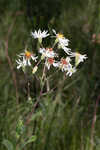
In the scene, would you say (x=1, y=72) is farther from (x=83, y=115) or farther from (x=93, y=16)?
(x=93, y=16)

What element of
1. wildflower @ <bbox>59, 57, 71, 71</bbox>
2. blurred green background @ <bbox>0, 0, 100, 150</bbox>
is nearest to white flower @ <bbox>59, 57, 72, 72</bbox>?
wildflower @ <bbox>59, 57, 71, 71</bbox>

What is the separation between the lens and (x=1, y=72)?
8.29ft

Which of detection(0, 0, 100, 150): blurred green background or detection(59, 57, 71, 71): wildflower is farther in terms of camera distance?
detection(0, 0, 100, 150): blurred green background

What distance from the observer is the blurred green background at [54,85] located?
1.68m

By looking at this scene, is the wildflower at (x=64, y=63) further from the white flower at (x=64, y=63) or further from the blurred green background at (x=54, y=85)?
the blurred green background at (x=54, y=85)

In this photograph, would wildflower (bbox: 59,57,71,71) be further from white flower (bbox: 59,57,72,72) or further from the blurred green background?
the blurred green background

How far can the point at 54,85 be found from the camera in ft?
6.76

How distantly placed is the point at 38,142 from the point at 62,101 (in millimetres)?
702

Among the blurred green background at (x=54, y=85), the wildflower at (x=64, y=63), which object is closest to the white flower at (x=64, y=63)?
the wildflower at (x=64, y=63)

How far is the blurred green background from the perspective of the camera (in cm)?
168

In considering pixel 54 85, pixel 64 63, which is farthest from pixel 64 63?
pixel 54 85

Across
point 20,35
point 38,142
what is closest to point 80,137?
point 38,142

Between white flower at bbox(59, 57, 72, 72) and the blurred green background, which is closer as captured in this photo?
white flower at bbox(59, 57, 72, 72)

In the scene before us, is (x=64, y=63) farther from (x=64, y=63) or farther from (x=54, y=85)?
(x=54, y=85)
